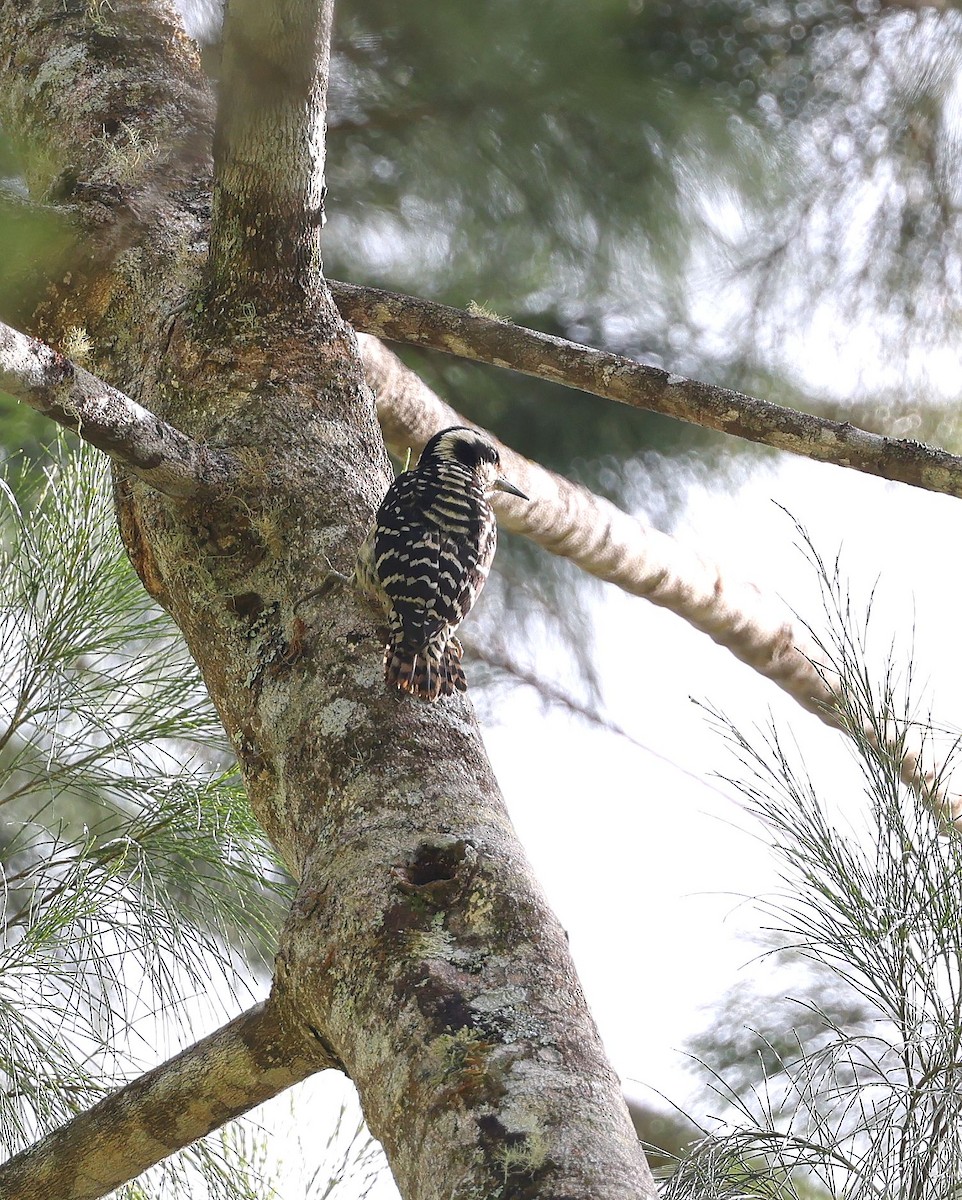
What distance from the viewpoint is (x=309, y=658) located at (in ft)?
4.59

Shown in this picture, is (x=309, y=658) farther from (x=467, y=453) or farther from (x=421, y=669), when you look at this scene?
(x=467, y=453)

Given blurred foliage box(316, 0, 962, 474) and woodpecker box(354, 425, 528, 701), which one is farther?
blurred foliage box(316, 0, 962, 474)

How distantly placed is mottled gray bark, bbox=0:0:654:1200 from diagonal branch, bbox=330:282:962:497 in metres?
0.13

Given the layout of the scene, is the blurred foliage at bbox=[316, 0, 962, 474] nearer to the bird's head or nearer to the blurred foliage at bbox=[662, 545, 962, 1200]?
the bird's head

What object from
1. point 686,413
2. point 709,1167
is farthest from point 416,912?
point 686,413

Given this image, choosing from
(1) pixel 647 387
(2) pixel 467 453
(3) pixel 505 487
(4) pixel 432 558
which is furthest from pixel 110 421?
(3) pixel 505 487

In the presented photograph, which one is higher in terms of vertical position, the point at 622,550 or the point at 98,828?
the point at 622,550

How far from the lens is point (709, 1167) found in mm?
1229

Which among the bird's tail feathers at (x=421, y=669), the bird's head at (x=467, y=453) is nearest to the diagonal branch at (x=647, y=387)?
the bird's head at (x=467, y=453)

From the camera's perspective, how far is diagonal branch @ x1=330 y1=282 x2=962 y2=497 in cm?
140

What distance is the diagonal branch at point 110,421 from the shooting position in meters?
1.21

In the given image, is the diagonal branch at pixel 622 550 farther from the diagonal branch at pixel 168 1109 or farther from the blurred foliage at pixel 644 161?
the diagonal branch at pixel 168 1109

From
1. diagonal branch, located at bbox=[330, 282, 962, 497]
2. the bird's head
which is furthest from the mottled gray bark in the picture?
the bird's head

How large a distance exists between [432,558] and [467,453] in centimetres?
52
